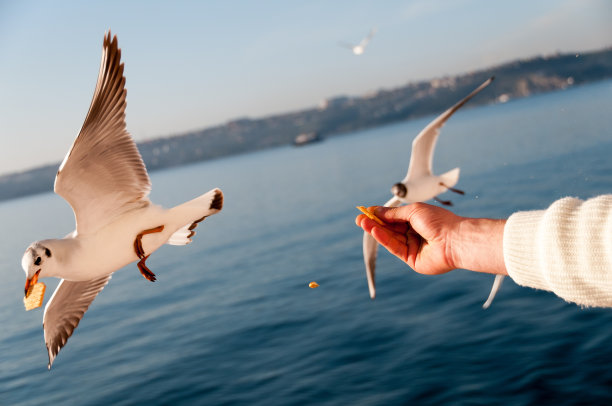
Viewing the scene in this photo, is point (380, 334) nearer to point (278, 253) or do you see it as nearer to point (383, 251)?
point (383, 251)

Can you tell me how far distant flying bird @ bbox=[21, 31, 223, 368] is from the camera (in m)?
2.22

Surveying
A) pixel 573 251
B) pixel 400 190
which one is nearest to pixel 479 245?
pixel 573 251

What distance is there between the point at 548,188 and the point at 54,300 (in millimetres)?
15511

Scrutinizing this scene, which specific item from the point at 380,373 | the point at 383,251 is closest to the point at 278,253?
the point at 383,251

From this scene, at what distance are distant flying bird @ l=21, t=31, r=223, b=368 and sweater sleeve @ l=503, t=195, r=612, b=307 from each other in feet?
4.03

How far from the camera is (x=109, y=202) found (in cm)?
255

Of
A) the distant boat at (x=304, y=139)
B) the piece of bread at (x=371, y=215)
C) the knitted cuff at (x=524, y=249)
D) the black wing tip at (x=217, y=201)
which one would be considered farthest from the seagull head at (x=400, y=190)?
the distant boat at (x=304, y=139)

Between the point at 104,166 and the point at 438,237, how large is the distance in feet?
4.82

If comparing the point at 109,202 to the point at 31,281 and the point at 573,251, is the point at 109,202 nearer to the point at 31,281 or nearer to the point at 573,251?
the point at 31,281

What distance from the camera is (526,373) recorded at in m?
5.71

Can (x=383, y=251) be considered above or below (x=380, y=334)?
below

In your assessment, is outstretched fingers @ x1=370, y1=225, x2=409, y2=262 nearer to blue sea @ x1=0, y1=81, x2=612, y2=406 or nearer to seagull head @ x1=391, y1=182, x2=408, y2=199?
seagull head @ x1=391, y1=182, x2=408, y2=199

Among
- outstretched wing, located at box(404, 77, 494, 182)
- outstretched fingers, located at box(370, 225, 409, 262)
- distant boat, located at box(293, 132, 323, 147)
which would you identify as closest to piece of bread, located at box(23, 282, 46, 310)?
outstretched fingers, located at box(370, 225, 409, 262)

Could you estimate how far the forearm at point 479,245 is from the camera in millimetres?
2211
